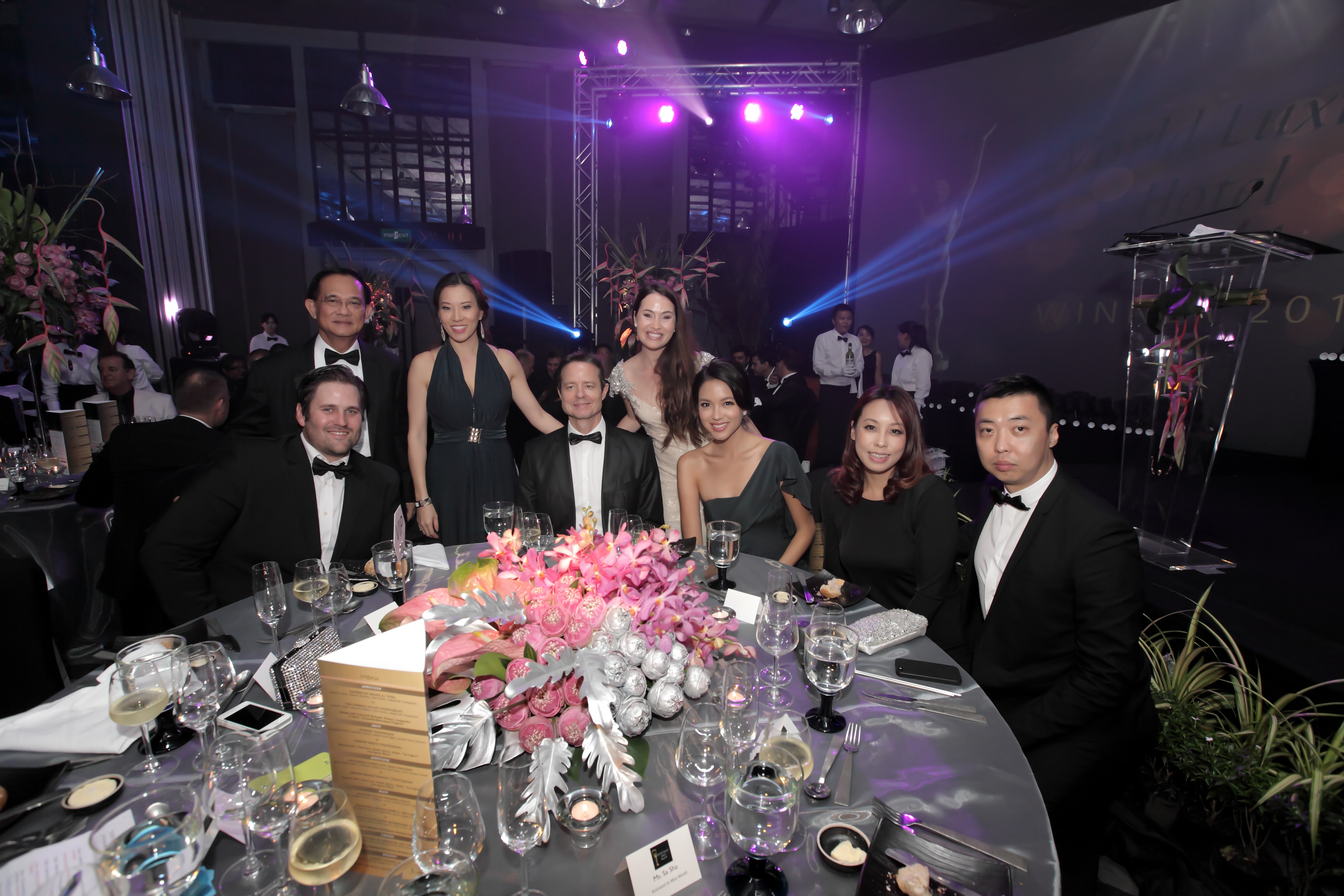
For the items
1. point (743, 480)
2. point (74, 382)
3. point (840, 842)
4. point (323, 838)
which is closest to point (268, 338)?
point (74, 382)

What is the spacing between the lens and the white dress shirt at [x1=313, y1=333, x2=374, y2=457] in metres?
3.22

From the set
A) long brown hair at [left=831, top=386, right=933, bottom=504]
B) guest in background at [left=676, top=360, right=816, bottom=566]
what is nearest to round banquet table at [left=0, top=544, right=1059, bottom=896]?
long brown hair at [left=831, top=386, right=933, bottom=504]

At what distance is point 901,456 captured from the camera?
92.4 inches

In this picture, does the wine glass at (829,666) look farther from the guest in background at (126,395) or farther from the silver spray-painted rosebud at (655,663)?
the guest in background at (126,395)

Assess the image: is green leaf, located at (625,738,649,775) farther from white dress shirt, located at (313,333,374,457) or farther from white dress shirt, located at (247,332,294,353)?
white dress shirt, located at (247,332,294,353)

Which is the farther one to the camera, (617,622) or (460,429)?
(460,429)

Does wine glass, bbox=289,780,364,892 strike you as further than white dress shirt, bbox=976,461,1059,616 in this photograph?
No

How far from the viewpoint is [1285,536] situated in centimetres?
392

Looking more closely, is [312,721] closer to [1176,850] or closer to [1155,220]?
[1176,850]

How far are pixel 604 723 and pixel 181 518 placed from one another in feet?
6.13

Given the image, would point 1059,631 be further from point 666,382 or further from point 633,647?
point 666,382

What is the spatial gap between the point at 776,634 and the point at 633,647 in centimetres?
43

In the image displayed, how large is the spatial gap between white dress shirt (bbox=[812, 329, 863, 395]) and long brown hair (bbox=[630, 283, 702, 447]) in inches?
181

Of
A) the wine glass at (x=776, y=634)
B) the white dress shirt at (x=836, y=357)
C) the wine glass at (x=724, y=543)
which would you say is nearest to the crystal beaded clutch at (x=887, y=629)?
the wine glass at (x=776, y=634)
